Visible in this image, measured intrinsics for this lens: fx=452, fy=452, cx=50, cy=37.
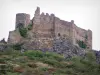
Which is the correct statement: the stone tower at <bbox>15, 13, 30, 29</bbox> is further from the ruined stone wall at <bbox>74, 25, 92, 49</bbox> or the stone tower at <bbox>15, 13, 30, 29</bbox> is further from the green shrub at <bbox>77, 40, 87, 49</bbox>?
the green shrub at <bbox>77, 40, 87, 49</bbox>

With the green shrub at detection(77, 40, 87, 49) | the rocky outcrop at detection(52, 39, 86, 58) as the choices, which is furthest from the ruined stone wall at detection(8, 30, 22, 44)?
the green shrub at detection(77, 40, 87, 49)

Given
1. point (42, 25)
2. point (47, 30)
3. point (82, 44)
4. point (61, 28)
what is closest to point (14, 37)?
point (42, 25)

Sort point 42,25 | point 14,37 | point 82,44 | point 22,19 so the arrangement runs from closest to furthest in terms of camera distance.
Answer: point 42,25 < point 14,37 < point 22,19 < point 82,44

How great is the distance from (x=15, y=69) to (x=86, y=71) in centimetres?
742

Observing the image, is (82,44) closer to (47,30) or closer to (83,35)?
(83,35)

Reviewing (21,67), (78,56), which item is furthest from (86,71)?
(78,56)

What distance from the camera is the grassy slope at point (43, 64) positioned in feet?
149

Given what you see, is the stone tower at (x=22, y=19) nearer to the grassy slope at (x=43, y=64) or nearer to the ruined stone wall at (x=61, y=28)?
the ruined stone wall at (x=61, y=28)

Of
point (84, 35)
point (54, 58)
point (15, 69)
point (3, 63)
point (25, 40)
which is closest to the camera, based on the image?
point (15, 69)

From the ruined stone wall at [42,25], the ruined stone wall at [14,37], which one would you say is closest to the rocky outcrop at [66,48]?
the ruined stone wall at [42,25]

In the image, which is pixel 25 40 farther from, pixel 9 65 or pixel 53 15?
pixel 9 65

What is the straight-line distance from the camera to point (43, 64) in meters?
51.2

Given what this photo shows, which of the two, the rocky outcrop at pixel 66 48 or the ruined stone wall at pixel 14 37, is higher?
the ruined stone wall at pixel 14 37

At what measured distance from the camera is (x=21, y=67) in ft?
156
